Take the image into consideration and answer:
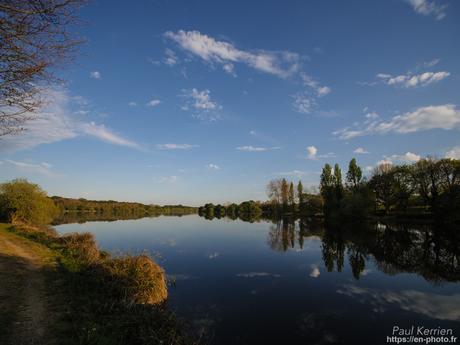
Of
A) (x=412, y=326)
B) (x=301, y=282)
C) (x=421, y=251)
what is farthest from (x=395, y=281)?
(x=421, y=251)

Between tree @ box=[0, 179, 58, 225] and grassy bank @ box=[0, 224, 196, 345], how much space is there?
21.6 m

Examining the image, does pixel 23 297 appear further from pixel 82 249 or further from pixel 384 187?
pixel 384 187

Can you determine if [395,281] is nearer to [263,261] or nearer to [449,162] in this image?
[263,261]

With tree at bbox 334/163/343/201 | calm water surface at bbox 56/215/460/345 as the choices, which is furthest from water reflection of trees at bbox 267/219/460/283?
tree at bbox 334/163/343/201

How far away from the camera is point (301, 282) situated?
15539 millimetres

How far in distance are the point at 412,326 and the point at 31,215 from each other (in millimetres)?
39963

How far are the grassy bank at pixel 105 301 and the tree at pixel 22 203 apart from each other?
21.6m

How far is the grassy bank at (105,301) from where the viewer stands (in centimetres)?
668

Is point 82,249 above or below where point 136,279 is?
above

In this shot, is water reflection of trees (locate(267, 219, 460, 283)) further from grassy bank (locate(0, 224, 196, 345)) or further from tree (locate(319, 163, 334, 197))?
tree (locate(319, 163, 334, 197))

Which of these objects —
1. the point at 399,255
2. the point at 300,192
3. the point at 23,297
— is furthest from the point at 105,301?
the point at 300,192

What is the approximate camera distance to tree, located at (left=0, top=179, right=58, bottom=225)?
3281 centimetres

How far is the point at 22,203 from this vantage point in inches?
1305

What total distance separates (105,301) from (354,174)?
72.8m
